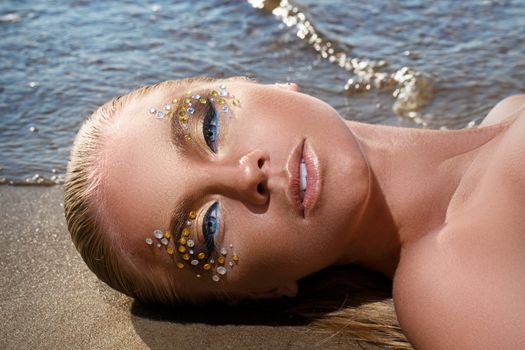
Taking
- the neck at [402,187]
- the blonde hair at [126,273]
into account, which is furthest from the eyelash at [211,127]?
the neck at [402,187]

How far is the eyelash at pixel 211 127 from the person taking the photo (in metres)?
2.45

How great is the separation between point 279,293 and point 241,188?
Answer: 1.64 feet

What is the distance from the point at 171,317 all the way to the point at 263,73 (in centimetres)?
246

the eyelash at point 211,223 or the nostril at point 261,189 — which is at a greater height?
the nostril at point 261,189

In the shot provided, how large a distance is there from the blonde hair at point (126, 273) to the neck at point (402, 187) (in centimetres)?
15

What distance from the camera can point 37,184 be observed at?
3652mm

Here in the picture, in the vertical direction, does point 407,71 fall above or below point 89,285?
above

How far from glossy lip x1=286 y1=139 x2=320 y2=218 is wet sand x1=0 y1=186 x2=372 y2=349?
1.61 feet

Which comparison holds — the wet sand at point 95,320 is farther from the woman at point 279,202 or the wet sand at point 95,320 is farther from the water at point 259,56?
the water at point 259,56

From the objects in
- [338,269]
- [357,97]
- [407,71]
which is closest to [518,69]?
[407,71]

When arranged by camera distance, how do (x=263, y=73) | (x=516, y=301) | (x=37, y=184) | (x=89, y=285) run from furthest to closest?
(x=263, y=73) < (x=37, y=184) < (x=89, y=285) < (x=516, y=301)

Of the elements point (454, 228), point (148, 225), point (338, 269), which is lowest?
point (338, 269)

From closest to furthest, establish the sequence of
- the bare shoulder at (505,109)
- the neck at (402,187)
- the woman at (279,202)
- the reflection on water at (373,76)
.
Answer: the woman at (279,202) < the neck at (402,187) < the bare shoulder at (505,109) < the reflection on water at (373,76)

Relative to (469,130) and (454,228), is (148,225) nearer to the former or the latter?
(454,228)
